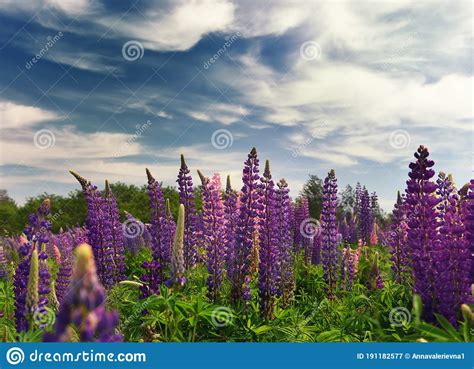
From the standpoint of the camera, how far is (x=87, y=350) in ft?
14.7

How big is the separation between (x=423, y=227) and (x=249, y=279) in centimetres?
290

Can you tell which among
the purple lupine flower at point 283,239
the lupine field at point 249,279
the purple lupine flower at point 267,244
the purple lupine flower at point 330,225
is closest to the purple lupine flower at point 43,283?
the lupine field at point 249,279

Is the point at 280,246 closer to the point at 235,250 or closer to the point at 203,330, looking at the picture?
the point at 235,250

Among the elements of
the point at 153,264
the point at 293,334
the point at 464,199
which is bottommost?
the point at 293,334

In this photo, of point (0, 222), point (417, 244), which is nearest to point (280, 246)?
point (417, 244)

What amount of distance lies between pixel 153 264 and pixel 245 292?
1373 mm

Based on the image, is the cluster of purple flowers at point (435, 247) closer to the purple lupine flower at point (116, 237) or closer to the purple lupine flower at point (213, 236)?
the purple lupine flower at point (213, 236)

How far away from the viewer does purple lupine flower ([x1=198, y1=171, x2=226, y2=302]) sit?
7.56 meters

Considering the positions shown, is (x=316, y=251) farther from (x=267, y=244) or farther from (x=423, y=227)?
(x=423, y=227)

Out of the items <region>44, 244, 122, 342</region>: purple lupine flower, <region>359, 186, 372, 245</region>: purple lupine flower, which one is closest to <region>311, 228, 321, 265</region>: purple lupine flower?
<region>359, 186, 372, 245</region>: purple lupine flower

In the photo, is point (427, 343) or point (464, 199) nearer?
point (427, 343)

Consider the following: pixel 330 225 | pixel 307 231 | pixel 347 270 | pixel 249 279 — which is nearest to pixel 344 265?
pixel 347 270

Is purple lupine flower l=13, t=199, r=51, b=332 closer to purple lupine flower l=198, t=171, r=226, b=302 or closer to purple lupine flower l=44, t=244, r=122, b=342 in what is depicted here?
purple lupine flower l=198, t=171, r=226, b=302

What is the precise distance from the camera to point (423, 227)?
5.91 meters
